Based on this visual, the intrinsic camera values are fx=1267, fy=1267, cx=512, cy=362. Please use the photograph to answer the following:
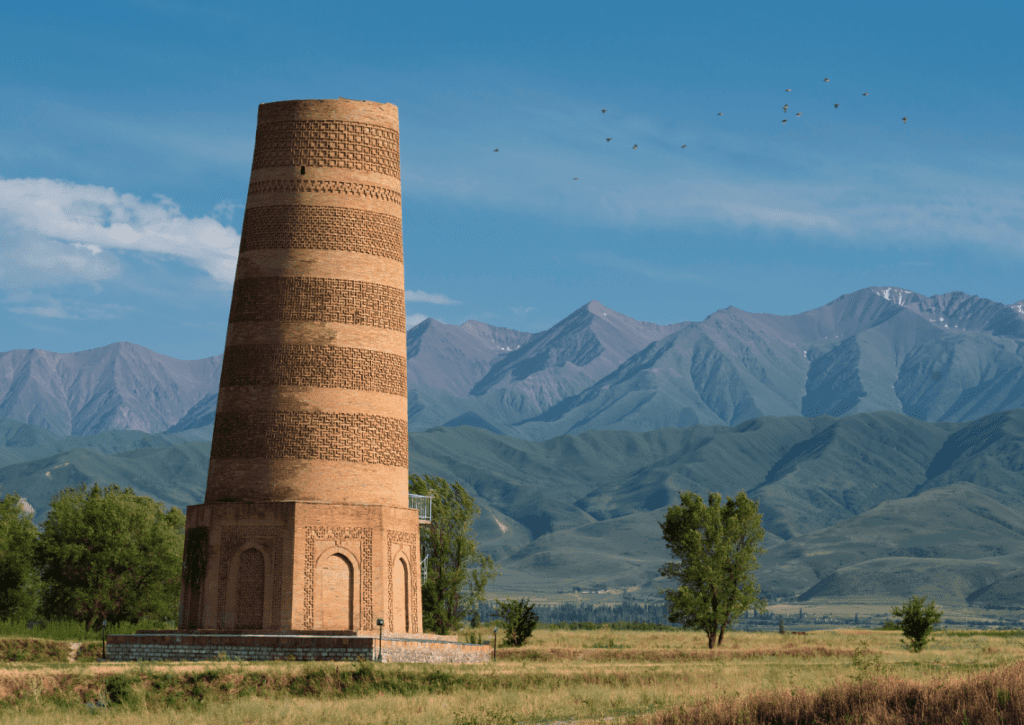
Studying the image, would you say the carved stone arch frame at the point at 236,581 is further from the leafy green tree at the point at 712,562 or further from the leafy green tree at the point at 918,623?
the leafy green tree at the point at 918,623

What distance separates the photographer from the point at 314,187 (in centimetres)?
4519

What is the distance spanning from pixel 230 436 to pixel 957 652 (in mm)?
36546

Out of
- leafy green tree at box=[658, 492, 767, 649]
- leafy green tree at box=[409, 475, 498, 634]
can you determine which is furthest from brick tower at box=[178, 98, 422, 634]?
leafy green tree at box=[658, 492, 767, 649]

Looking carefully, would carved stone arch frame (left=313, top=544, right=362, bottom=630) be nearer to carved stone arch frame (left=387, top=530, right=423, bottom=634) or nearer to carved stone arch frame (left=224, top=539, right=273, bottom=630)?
carved stone arch frame (left=387, top=530, right=423, bottom=634)

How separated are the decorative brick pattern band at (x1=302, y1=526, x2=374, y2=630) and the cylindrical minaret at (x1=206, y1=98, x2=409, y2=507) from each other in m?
1.10

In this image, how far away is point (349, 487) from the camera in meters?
43.1

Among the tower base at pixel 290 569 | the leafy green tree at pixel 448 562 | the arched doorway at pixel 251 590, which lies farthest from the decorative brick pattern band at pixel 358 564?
the leafy green tree at pixel 448 562

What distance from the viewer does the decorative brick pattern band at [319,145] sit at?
4553 cm

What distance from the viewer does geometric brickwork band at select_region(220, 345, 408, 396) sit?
43531 mm

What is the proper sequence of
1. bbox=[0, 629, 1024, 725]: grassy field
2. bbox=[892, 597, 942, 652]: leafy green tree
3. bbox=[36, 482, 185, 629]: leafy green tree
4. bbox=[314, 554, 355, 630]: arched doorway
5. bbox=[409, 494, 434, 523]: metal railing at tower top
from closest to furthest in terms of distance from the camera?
bbox=[0, 629, 1024, 725]: grassy field, bbox=[314, 554, 355, 630]: arched doorway, bbox=[409, 494, 434, 523]: metal railing at tower top, bbox=[892, 597, 942, 652]: leafy green tree, bbox=[36, 482, 185, 629]: leafy green tree

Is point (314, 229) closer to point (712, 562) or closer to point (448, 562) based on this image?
point (448, 562)

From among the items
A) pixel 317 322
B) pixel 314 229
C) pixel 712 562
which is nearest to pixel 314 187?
A: pixel 314 229

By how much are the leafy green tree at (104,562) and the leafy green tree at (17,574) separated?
2.30 feet

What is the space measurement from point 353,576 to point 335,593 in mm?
820
